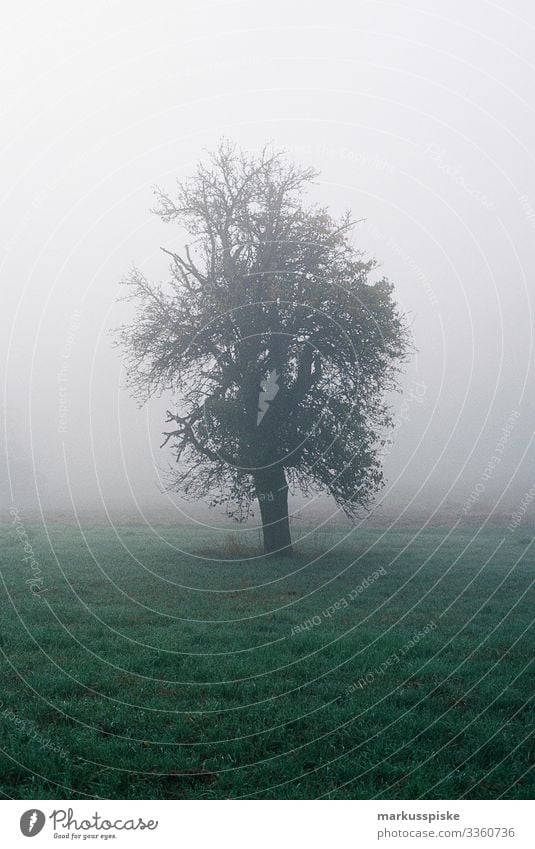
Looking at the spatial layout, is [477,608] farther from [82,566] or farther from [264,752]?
[82,566]

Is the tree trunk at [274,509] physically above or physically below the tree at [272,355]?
below

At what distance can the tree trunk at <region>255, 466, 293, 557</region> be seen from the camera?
24550 mm

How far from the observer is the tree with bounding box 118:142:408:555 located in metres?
24.0

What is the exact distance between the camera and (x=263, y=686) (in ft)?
33.4

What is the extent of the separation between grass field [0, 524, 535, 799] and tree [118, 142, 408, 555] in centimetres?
512

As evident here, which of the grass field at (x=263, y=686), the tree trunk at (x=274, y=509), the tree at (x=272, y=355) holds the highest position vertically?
the tree at (x=272, y=355)

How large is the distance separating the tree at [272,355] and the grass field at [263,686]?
202 inches

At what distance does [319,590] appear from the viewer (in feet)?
60.3

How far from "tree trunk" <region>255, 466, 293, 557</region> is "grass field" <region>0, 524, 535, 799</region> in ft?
13.3

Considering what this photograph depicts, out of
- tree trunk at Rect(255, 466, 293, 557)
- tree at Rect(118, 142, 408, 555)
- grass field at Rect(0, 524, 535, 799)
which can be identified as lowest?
grass field at Rect(0, 524, 535, 799)

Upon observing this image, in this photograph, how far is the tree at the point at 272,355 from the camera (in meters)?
24.0

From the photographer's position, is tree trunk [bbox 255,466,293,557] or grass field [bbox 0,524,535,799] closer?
grass field [bbox 0,524,535,799]

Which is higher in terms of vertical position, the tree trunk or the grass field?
the tree trunk

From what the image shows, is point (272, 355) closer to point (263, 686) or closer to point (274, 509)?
point (274, 509)
